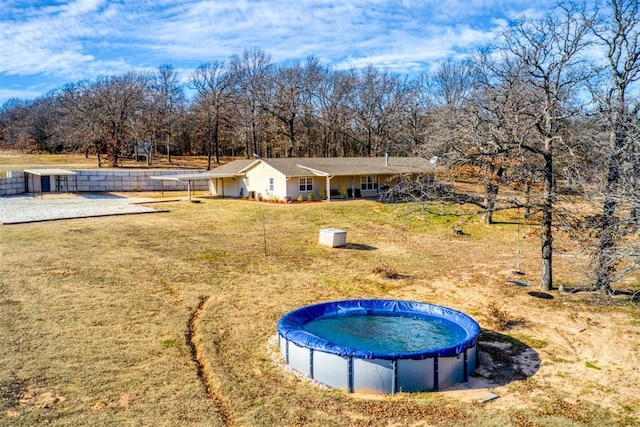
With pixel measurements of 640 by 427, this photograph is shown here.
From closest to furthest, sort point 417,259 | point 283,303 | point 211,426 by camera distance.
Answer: point 211,426
point 283,303
point 417,259

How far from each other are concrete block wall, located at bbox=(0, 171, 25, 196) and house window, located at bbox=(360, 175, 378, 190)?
27.4 m

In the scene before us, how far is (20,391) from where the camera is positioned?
31.0 ft

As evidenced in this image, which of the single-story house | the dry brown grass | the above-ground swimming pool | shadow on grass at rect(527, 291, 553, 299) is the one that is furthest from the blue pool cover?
the dry brown grass

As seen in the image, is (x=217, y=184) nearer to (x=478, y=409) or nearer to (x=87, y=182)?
(x=87, y=182)

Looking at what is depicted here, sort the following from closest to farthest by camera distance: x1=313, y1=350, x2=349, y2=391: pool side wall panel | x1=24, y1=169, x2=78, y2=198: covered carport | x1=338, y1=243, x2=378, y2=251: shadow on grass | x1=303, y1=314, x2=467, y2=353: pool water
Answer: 1. x1=313, y1=350, x2=349, y2=391: pool side wall panel
2. x1=303, y1=314, x2=467, y2=353: pool water
3. x1=338, y1=243, x2=378, y2=251: shadow on grass
4. x1=24, y1=169, x2=78, y2=198: covered carport

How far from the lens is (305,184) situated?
36.7 meters

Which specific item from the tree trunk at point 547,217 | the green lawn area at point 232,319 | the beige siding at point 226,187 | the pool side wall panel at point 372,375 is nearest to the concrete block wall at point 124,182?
the beige siding at point 226,187

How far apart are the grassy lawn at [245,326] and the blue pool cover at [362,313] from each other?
27.8 inches

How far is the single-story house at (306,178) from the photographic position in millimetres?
36062

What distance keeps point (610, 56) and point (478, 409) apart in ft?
42.5

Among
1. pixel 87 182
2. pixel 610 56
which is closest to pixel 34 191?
pixel 87 182

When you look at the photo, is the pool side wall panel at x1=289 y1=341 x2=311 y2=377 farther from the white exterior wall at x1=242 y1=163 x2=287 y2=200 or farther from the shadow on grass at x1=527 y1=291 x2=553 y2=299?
the white exterior wall at x1=242 y1=163 x2=287 y2=200

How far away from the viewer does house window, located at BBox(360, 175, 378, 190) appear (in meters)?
38.5

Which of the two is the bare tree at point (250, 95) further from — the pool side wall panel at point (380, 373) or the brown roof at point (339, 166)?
the pool side wall panel at point (380, 373)
